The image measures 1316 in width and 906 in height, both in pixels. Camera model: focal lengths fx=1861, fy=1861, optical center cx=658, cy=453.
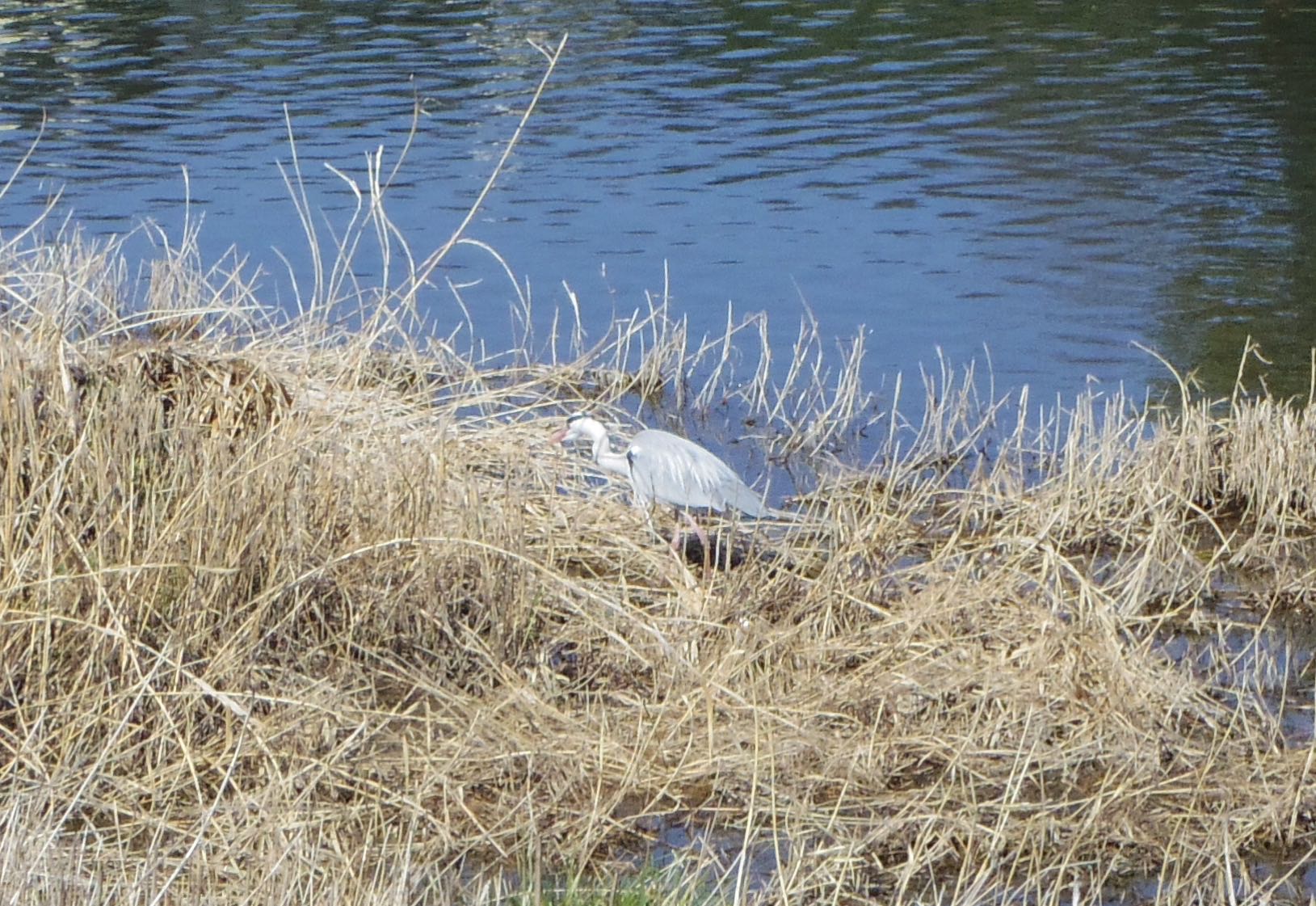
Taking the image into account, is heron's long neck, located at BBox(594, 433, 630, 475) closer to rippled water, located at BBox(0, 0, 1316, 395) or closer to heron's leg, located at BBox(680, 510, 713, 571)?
heron's leg, located at BBox(680, 510, 713, 571)

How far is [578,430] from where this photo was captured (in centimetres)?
705

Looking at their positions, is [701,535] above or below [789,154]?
above

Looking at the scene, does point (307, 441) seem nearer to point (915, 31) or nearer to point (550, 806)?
point (550, 806)

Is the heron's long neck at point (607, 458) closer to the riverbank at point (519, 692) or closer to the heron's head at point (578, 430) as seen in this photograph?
the heron's head at point (578, 430)

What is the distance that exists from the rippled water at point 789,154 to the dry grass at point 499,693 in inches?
144

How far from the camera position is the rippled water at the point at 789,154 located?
497 inches

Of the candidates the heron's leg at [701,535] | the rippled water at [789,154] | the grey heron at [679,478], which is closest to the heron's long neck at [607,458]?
the grey heron at [679,478]

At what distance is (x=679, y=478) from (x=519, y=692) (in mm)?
1517

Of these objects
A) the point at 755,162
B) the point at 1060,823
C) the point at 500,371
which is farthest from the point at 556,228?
the point at 1060,823

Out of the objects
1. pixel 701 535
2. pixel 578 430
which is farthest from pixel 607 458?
pixel 701 535

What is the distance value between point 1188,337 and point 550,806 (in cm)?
794

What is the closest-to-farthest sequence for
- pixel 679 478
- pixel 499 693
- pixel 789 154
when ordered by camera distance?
pixel 499 693 < pixel 679 478 < pixel 789 154

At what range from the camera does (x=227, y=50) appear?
25.2 meters

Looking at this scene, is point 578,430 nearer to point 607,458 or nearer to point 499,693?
point 607,458
